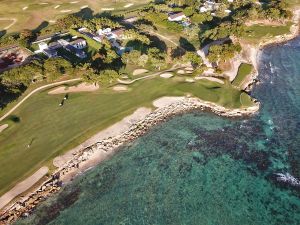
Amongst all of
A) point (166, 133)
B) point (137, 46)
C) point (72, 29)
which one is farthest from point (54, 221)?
point (72, 29)

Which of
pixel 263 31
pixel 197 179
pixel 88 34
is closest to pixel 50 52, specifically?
pixel 88 34

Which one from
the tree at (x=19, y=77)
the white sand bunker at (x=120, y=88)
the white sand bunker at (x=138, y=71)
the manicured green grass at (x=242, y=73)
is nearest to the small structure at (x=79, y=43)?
the tree at (x=19, y=77)

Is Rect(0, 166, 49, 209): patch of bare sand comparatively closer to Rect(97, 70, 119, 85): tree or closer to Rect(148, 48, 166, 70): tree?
Rect(97, 70, 119, 85): tree

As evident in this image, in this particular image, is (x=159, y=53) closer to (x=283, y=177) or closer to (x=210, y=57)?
(x=210, y=57)

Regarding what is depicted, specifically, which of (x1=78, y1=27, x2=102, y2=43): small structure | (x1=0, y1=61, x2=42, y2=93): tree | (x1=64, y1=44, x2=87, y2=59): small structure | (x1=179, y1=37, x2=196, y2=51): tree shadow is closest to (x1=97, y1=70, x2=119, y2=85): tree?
(x1=0, y1=61, x2=42, y2=93): tree

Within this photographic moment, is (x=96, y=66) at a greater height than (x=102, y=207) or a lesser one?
greater

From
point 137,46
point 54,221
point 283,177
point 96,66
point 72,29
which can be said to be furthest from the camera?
point 72,29
